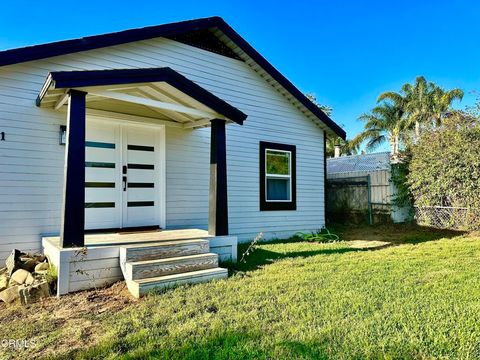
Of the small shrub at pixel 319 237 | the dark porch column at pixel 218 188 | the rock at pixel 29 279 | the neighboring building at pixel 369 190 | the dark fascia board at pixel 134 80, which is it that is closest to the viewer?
the rock at pixel 29 279

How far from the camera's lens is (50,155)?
561 cm

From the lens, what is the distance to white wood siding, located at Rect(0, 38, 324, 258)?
5.31 m

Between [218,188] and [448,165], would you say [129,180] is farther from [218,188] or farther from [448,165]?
[448,165]

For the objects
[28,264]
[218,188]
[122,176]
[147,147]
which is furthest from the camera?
[147,147]

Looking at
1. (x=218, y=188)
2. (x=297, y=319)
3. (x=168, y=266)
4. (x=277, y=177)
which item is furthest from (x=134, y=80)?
(x=277, y=177)

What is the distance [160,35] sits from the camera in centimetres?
673

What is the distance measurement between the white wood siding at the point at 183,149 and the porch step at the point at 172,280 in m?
2.47

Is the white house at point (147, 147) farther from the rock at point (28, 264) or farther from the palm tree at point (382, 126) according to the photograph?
the palm tree at point (382, 126)

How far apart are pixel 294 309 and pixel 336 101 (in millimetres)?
26495

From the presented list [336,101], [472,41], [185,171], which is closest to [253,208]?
[185,171]

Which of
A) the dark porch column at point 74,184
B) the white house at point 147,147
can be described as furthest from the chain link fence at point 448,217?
the dark porch column at point 74,184

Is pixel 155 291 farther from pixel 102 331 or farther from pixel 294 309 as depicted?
pixel 294 309

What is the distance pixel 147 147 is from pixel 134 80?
2111 mm

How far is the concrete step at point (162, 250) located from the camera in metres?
4.30
